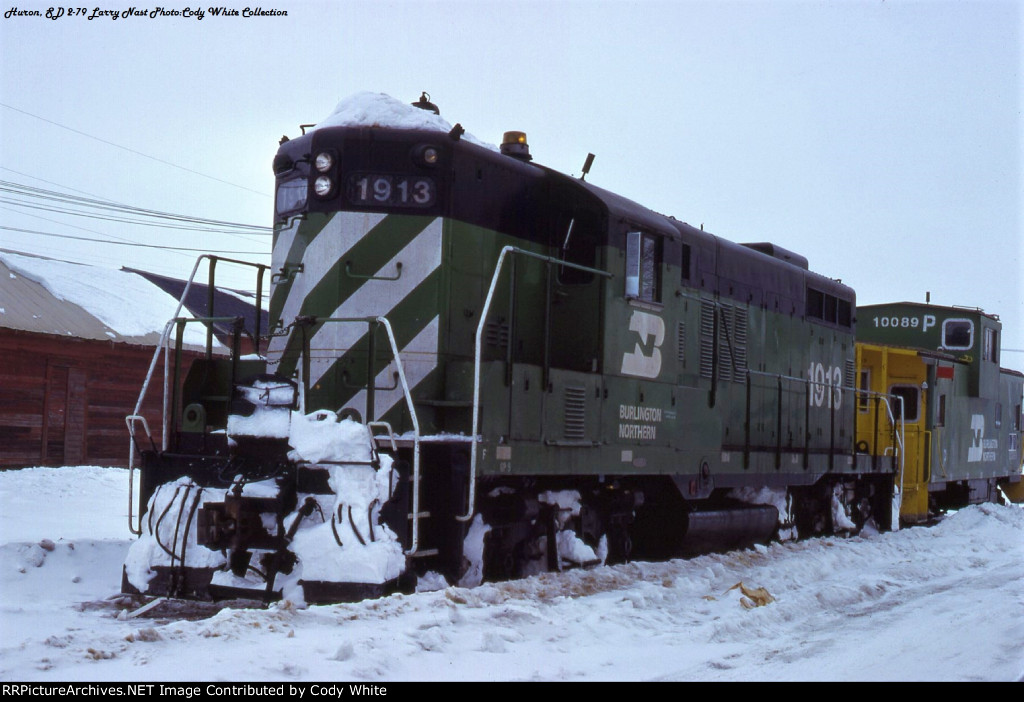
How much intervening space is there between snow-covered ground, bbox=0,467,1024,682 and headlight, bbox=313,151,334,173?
10.4ft

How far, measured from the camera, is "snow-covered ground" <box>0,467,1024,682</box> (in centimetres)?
511

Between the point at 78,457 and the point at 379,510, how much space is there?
16.2m

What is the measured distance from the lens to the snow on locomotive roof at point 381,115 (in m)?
7.89

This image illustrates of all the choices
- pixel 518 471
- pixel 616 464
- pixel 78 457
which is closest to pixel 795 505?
pixel 616 464

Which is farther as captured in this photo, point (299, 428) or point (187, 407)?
point (187, 407)

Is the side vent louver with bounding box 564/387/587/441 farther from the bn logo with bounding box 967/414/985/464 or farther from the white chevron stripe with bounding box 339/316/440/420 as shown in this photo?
the bn logo with bounding box 967/414/985/464

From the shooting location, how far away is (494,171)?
829 centimetres

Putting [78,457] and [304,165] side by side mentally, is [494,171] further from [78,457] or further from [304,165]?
[78,457]

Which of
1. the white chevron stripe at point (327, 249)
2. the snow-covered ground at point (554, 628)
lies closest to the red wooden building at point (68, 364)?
the snow-covered ground at point (554, 628)

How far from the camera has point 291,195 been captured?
827cm

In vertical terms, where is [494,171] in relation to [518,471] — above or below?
above

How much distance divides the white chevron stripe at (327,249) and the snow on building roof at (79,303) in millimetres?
13041

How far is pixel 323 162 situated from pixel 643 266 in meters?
2.80

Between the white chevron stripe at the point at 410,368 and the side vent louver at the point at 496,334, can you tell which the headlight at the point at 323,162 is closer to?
the white chevron stripe at the point at 410,368
